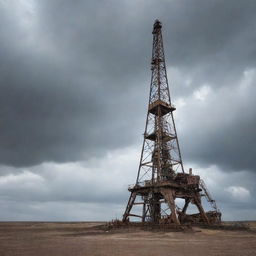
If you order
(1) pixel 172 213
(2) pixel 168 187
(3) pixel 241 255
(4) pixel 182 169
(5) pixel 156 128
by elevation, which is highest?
(5) pixel 156 128

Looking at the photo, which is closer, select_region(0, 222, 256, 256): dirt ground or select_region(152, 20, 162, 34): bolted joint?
select_region(0, 222, 256, 256): dirt ground

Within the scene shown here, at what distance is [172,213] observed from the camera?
36.4 m

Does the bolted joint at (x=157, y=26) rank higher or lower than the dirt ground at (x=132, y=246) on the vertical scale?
higher

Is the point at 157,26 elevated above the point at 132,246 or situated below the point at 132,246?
above

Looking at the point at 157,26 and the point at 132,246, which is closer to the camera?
the point at 132,246

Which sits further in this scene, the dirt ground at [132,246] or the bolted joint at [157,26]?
the bolted joint at [157,26]

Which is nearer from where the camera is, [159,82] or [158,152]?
[158,152]

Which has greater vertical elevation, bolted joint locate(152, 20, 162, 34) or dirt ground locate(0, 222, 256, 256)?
bolted joint locate(152, 20, 162, 34)

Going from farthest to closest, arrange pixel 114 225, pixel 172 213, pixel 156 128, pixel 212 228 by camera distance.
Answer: pixel 156 128
pixel 114 225
pixel 172 213
pixel 212 228

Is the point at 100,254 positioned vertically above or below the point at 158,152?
below

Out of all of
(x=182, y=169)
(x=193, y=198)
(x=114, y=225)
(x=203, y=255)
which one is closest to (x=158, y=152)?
(x=182, y=169)

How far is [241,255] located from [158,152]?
28.4 m

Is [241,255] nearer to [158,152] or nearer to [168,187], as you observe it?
[168,187]

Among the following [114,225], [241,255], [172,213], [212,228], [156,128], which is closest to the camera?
[241,255]
